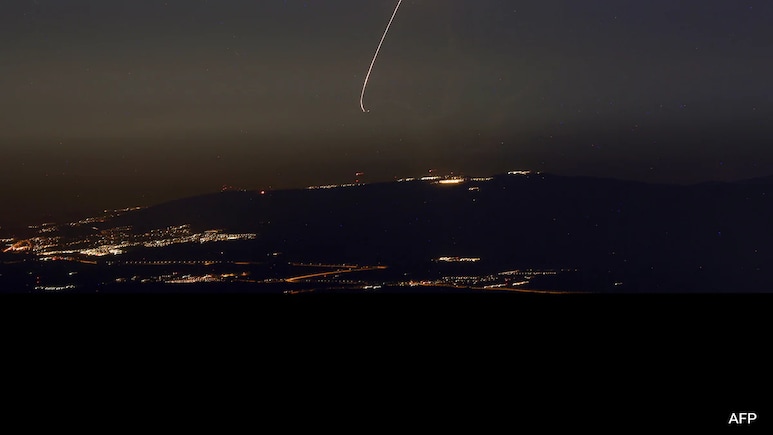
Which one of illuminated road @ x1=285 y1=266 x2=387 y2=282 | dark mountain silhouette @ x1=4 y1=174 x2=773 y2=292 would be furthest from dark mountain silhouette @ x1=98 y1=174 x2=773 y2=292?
illuminated road @ x1=285 y1=266 x2=387 y2=282

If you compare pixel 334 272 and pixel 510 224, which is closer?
pixel 334 272

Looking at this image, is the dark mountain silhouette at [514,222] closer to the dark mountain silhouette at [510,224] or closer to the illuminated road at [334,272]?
the dark mountain silhouette at [510,224]

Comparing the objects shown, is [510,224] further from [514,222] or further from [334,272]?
[334,272]

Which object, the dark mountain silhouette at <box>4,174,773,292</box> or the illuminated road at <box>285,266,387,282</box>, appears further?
the dark mountain silhouette at <box>4,174,773,292</box>

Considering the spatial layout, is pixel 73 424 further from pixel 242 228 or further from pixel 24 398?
pixel 242 228

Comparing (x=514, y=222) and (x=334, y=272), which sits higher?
(x=514, y=222)

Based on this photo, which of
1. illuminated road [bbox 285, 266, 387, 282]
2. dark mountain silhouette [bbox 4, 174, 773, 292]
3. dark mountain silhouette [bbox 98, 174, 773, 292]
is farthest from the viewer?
dark mountain silhouette [bbox 98, 174, 773, 292]

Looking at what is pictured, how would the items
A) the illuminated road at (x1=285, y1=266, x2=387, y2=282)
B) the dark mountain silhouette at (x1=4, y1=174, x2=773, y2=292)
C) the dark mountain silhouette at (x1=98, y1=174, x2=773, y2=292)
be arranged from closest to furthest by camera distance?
1. the illuminated road at (x1=285, y1=266, x2=387, y2=282)
2. the dark mountain silhouette at (x1=4, y1=174, x2=773, y2=292)
3. the dark mountain silhouette at (x1=98, y1=174, x2=773, y2=292)

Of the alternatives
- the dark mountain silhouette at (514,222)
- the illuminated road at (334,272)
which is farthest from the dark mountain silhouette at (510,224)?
the illuminated road at (334,272)

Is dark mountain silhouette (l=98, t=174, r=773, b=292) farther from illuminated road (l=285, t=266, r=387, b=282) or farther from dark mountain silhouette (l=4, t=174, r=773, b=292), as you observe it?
illuminated road (l=285, t=266, r=387, b=282)

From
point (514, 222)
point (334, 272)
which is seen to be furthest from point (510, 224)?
point (334, 272)

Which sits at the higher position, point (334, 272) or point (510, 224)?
point (510, 224)
